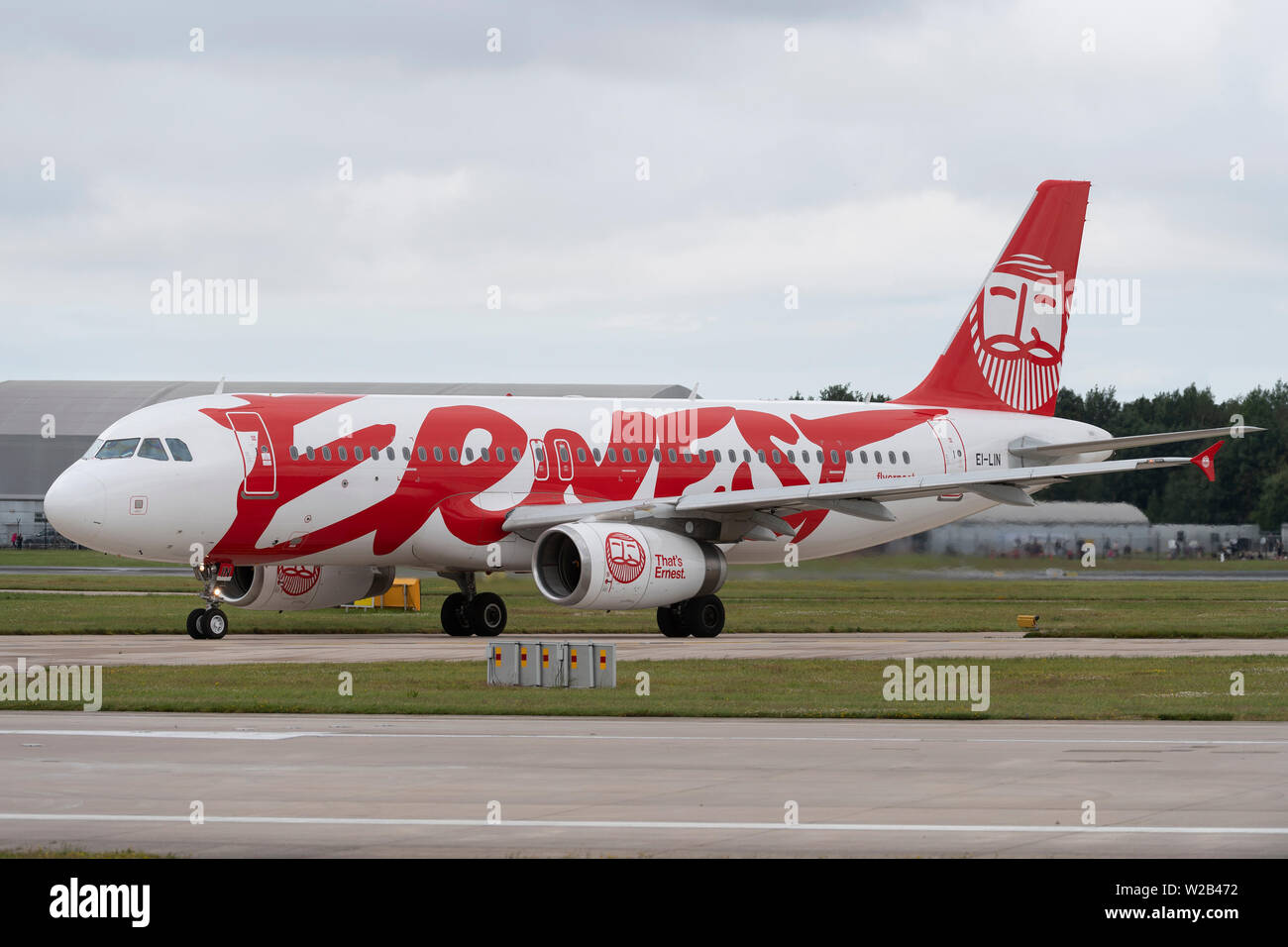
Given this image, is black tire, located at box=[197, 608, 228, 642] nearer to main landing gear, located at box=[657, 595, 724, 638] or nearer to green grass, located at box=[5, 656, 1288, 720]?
green grass, located at box=[5, 656, 1288, 720]

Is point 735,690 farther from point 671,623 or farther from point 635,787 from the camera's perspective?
point 671,623

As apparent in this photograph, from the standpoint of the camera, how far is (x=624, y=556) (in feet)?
108

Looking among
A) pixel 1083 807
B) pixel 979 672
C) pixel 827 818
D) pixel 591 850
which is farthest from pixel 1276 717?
pixel 591 850

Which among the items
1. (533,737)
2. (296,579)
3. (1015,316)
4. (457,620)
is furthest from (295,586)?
(533,737)

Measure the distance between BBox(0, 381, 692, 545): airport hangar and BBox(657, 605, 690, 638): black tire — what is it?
5713 cm

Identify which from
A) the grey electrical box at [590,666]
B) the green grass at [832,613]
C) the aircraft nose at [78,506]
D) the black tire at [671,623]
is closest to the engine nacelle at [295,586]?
the green grass at [832,613]

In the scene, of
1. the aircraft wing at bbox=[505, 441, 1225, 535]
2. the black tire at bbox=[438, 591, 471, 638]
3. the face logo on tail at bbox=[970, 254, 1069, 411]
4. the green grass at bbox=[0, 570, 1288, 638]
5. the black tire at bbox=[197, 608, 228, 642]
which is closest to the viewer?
the black tire at bbox=[197, 608, 228, 642]

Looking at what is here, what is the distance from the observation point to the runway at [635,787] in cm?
→ 1180

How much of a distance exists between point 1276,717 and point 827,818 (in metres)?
9.20

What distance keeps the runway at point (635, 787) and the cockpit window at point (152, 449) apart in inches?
536

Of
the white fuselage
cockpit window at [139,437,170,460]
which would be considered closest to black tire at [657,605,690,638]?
the white fuselage

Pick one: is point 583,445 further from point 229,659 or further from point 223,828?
point 223,828

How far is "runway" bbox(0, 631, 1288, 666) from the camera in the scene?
28.6 metres

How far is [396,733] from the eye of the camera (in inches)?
723
